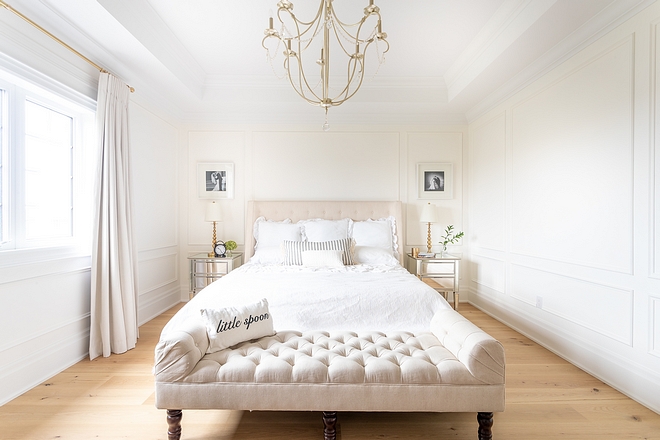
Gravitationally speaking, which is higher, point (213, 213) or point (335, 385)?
point (213, 213)

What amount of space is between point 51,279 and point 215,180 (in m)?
2.42

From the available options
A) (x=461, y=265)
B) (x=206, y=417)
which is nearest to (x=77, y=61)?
(x=206, y=417)

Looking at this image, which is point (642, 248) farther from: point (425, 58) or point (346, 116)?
point (346, 116)

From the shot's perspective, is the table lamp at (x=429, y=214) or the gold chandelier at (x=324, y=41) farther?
the table lamp at (x=429, y=214)

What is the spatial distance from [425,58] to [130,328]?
4.04 meters

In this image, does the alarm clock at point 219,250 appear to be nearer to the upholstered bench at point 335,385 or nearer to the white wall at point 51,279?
the white wall at point 51,279

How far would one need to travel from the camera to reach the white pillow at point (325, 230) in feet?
13.7

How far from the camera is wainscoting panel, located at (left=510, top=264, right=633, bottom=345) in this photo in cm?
235

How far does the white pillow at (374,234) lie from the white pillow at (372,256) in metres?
0.16

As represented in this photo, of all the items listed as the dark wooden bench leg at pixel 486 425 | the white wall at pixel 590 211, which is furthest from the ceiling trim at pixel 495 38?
the dark wooden bench leg at pixel 486 425

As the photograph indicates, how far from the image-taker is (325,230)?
166 inches

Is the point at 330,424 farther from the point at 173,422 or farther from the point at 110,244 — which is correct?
the point at 110,244

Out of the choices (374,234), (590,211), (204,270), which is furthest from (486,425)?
(204,270)

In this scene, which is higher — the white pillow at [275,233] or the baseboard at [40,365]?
the white pillow at [275,233]
